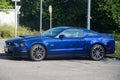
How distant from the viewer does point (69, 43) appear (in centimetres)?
1706

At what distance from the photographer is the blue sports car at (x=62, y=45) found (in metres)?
16.4

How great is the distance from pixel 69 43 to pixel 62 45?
330mm

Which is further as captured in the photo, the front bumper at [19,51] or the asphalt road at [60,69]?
the front bumper at [19,51]

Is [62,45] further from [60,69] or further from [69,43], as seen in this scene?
[60,69]

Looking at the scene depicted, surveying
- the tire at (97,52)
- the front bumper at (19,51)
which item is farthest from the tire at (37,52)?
the tire at (97,52)

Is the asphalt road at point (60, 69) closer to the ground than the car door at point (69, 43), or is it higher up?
closer to the ground

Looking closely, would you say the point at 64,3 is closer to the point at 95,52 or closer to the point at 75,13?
the point at 75,13

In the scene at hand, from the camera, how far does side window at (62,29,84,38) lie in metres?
17.2

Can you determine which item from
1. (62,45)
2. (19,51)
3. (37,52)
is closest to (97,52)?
(62,45)

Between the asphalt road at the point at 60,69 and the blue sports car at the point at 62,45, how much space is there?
32 cm

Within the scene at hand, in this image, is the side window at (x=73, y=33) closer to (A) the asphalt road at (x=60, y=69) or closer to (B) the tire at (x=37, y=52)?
(A) the asphalt road at (x=60, y=69)

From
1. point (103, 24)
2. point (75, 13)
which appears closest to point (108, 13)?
point (103, 24)

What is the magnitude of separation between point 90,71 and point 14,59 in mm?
4485

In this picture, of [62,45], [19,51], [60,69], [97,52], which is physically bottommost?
[60,69]
